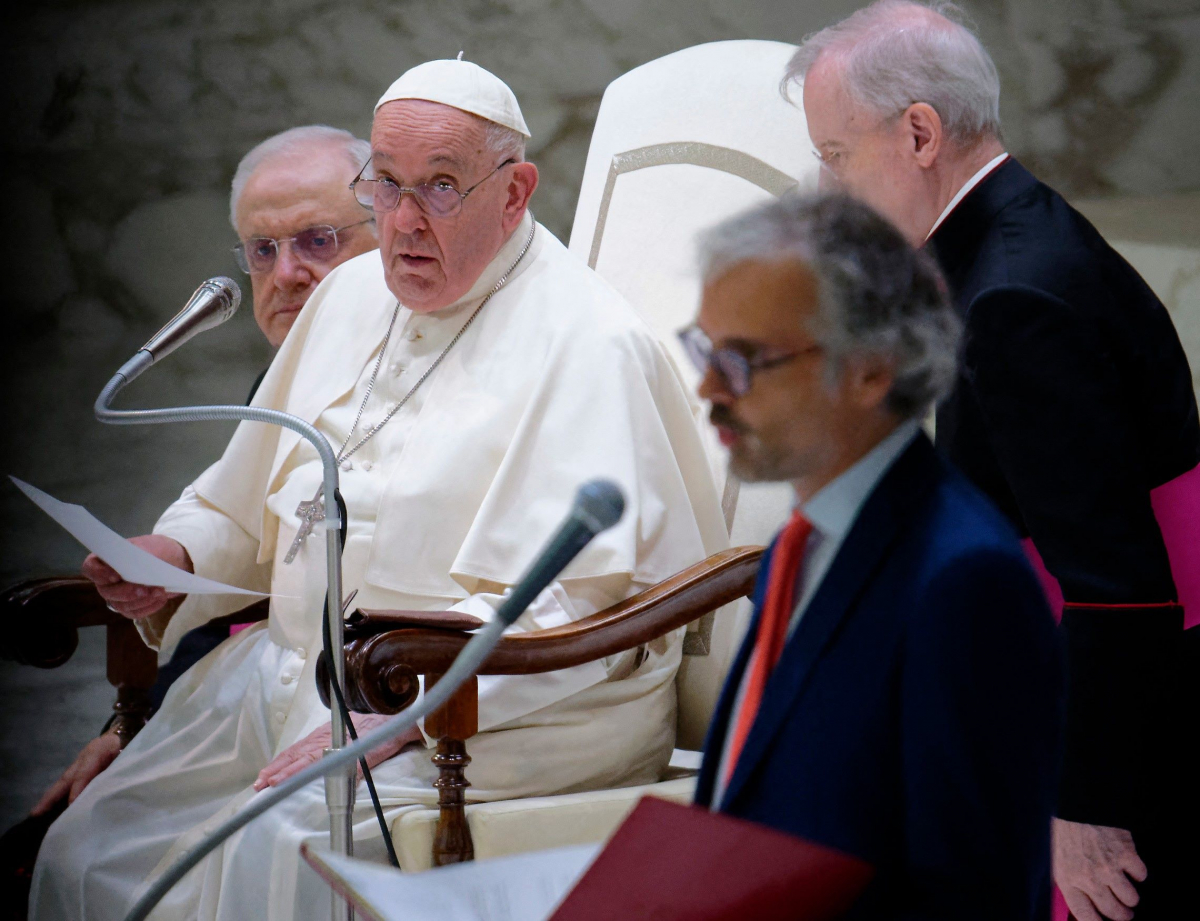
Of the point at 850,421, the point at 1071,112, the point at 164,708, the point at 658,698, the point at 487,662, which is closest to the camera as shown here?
the point at 850,421

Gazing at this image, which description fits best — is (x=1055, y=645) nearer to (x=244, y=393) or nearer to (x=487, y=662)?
(x=487, y=662)

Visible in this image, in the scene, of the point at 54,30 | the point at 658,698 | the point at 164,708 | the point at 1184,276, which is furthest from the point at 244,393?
the point at 1184,276

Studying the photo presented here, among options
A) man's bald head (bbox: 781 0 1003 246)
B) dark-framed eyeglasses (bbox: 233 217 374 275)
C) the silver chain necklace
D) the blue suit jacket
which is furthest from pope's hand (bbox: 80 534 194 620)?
the blue suit jacket

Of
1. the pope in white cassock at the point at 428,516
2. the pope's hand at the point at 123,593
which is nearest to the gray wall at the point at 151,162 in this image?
A: the pope in white cassock at the point at 428,516

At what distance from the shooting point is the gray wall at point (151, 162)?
15.3ft

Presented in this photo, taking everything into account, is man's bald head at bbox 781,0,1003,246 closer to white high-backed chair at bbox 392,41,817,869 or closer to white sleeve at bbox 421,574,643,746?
white high-backed chair at bbox 392,41,817,869

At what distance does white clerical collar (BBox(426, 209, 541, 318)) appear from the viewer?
316 cm

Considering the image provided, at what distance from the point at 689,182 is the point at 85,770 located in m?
2.01

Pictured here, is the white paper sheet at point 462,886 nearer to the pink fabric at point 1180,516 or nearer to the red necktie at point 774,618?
the red necktie at point 774,618

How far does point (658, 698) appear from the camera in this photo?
110 inches

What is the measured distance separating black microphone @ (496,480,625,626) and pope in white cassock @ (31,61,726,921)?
1.32m

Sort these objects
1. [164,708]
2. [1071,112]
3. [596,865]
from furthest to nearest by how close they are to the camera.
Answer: [1071,112]
[164,708]
[596,865]

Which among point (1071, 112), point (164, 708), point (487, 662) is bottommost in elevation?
point (164, 708)

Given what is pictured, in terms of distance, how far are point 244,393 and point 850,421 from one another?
411 cm
